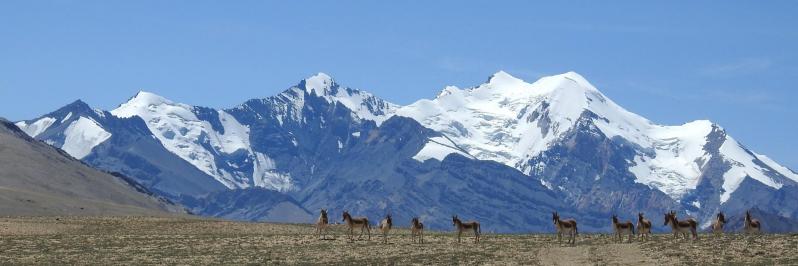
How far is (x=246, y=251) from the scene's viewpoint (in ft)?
237

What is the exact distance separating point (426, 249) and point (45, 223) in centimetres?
3655

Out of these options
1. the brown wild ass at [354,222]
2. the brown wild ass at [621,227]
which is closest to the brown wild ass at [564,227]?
the brown wild ass at [621,227]

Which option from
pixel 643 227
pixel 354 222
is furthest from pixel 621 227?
pixel 354 222

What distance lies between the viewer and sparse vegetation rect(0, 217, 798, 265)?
6512 cm

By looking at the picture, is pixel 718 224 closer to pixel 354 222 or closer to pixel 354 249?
pixel 354 222

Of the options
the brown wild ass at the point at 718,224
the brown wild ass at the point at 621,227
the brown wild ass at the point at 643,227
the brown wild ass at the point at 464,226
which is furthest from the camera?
the brown wild ass at the point at 718,224

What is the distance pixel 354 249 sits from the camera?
7300 centimetres

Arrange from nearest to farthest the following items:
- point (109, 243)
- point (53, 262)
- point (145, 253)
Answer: point (53, 262) < point (145, 253) < point (109, 243)

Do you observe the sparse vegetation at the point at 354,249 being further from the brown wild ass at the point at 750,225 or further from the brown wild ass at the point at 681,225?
the brown wild ass at the point at 750,225

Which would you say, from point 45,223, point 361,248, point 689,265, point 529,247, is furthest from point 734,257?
point 45,223

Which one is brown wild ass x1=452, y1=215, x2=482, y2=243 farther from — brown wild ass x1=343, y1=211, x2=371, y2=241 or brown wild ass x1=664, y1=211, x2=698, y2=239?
brown wild ass x1=664, y1=211, x2=698, y2=239

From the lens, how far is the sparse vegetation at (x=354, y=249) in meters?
65.1

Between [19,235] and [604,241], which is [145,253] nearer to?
[19,235]

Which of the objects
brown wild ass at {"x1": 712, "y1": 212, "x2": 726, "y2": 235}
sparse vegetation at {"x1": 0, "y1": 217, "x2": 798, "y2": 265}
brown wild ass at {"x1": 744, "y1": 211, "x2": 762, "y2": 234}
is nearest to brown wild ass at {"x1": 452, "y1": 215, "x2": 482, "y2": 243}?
sparse vegetation at {"x1": 0, "y1": 217, "x2": 798, "y2": 265}
